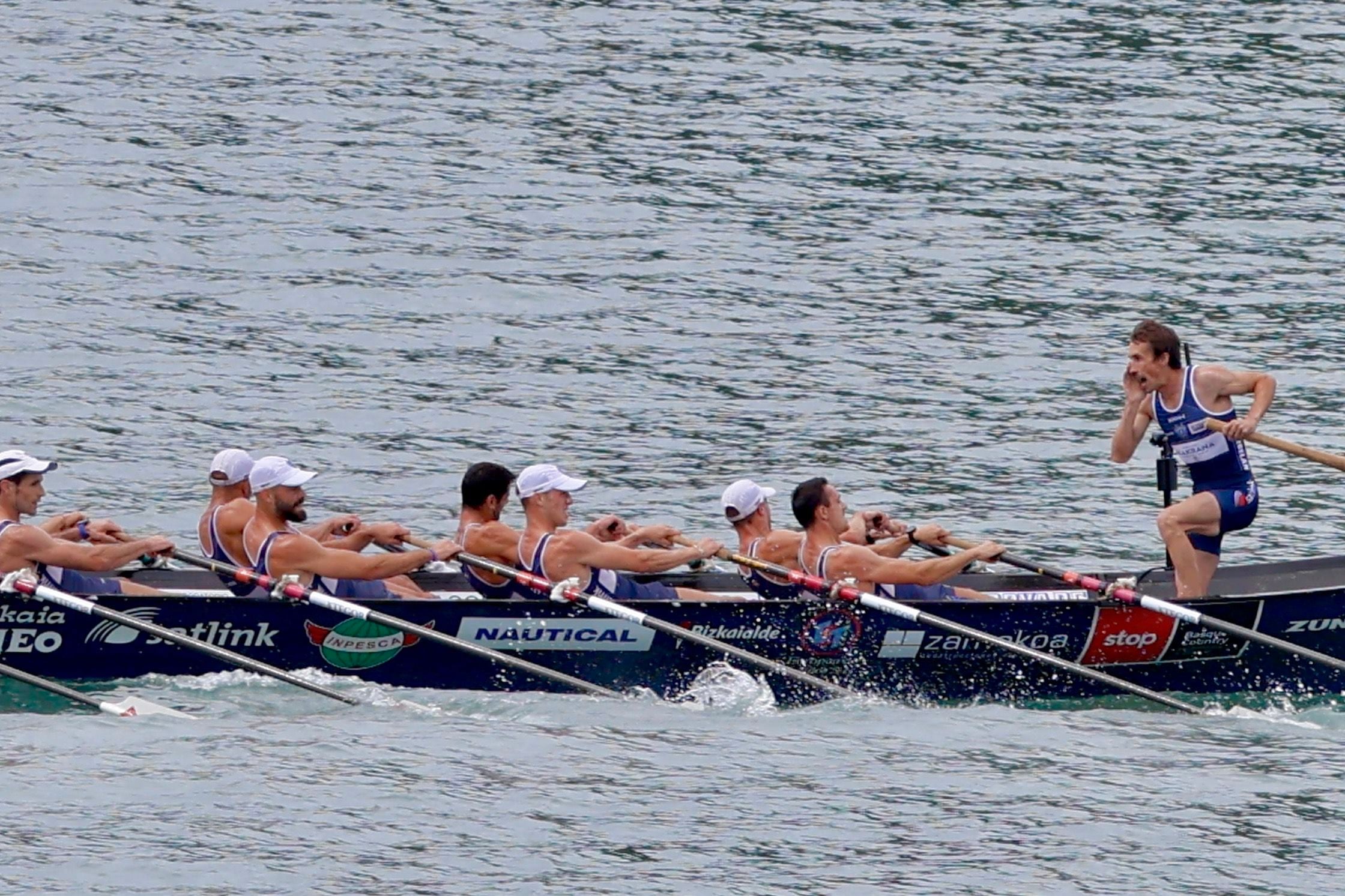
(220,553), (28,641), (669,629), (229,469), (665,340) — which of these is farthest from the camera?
(665,340)

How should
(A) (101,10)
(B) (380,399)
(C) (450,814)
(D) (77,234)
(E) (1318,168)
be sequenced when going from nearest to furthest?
(C) (450,814) < (B) (380,399) < (D) (77,234) < (E) (1318,168) < (A) (101,10)

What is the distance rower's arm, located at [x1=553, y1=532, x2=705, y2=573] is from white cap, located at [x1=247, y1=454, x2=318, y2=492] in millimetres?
1817

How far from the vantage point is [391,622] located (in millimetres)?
17000

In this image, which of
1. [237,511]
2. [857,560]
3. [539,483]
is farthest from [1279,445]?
[237,511]

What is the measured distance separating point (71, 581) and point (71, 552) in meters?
0.63

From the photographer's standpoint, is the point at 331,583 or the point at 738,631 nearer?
the point at 738,631

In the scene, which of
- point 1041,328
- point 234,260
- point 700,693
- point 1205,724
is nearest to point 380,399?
point 234,260

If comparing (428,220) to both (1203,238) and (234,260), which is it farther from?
(1203,238)

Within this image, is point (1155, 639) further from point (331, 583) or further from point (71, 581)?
point (71, 581)

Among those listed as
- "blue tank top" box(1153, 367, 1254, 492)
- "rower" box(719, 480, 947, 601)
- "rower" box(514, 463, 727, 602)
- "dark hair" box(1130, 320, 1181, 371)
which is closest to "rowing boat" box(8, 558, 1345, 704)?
"rower" box(514, 463, 727, 602)

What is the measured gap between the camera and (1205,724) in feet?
56.0

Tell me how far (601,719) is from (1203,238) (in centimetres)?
1490

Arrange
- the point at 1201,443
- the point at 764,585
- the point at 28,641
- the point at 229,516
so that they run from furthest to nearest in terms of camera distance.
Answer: the point at 764,585
the point at 229,516
the point at 1201,443
the point at 28,641

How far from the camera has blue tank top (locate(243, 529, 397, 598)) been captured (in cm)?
1736
